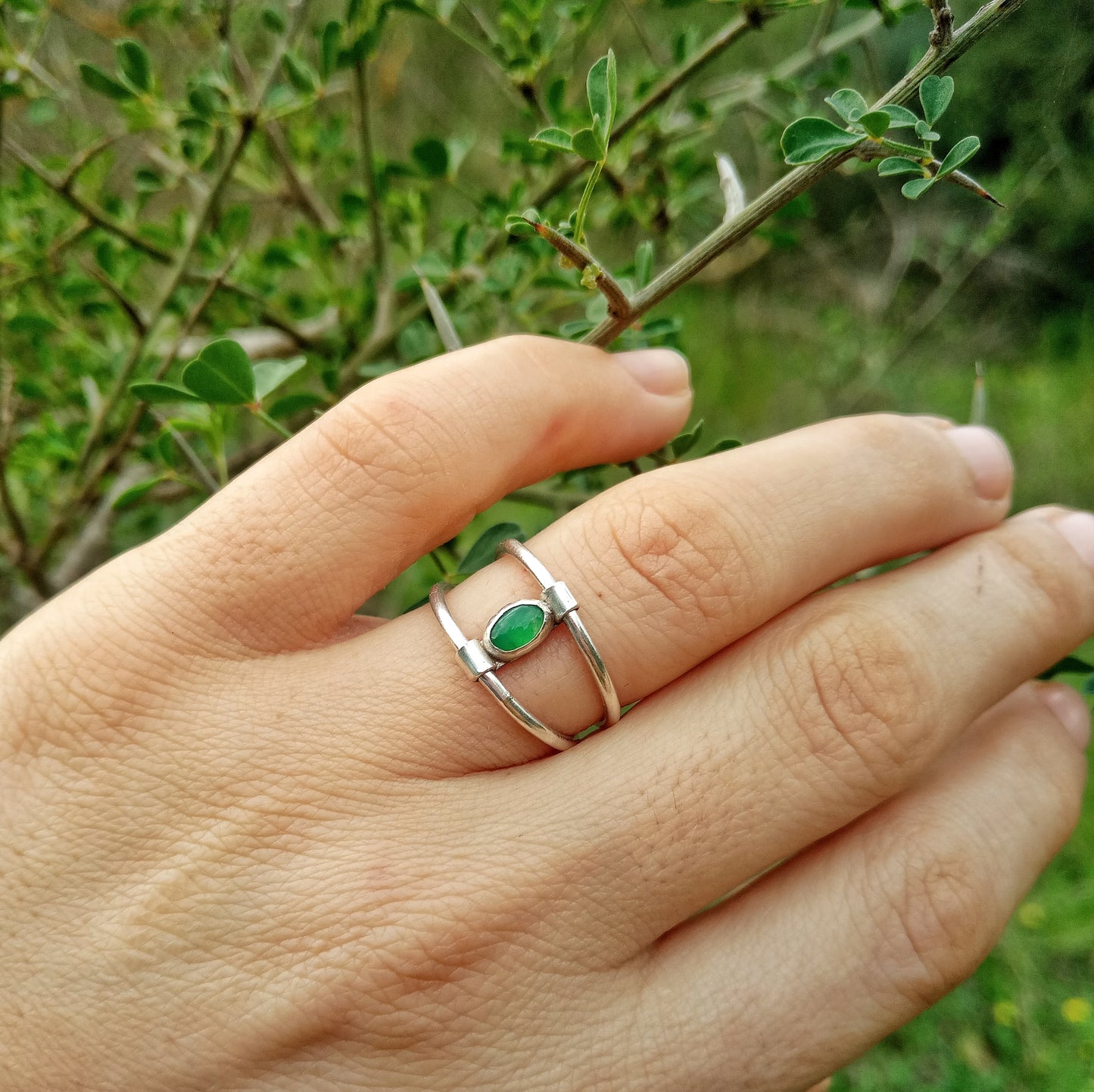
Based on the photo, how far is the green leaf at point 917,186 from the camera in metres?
0.66

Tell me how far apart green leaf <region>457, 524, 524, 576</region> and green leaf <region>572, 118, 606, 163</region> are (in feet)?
1.43

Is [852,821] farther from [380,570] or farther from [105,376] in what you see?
[105,376]

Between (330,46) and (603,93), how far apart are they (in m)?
0.54

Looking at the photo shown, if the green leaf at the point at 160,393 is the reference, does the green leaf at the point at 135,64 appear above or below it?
above

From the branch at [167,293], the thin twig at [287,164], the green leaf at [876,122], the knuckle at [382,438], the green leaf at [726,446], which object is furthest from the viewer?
the thin twig at [287,164]

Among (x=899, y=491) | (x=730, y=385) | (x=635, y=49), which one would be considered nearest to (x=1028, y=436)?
(x=730, y=385)

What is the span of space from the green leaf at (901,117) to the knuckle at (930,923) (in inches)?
31.1

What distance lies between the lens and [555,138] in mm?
750

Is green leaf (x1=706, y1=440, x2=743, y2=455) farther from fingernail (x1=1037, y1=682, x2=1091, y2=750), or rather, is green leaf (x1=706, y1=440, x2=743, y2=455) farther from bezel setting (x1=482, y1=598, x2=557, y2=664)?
fingernail (x1=1037, y1=682, x2=1091, y2=750)

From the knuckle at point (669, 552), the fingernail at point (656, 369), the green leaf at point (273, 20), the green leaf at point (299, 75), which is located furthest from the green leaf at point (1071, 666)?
the green leaf at point (273, 20)

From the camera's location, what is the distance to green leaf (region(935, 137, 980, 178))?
2.12 feet

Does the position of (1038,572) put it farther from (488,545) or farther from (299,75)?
(299,75)

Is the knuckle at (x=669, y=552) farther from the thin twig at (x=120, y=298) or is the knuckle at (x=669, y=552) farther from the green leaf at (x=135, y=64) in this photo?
the green leaf at (x=135, y=64)

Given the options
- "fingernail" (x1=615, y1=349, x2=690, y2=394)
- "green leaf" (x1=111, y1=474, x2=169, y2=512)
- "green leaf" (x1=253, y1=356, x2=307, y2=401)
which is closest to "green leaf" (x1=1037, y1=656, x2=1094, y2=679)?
"fingernail" (x1=615, y1=349, x2=690, y2=394)
